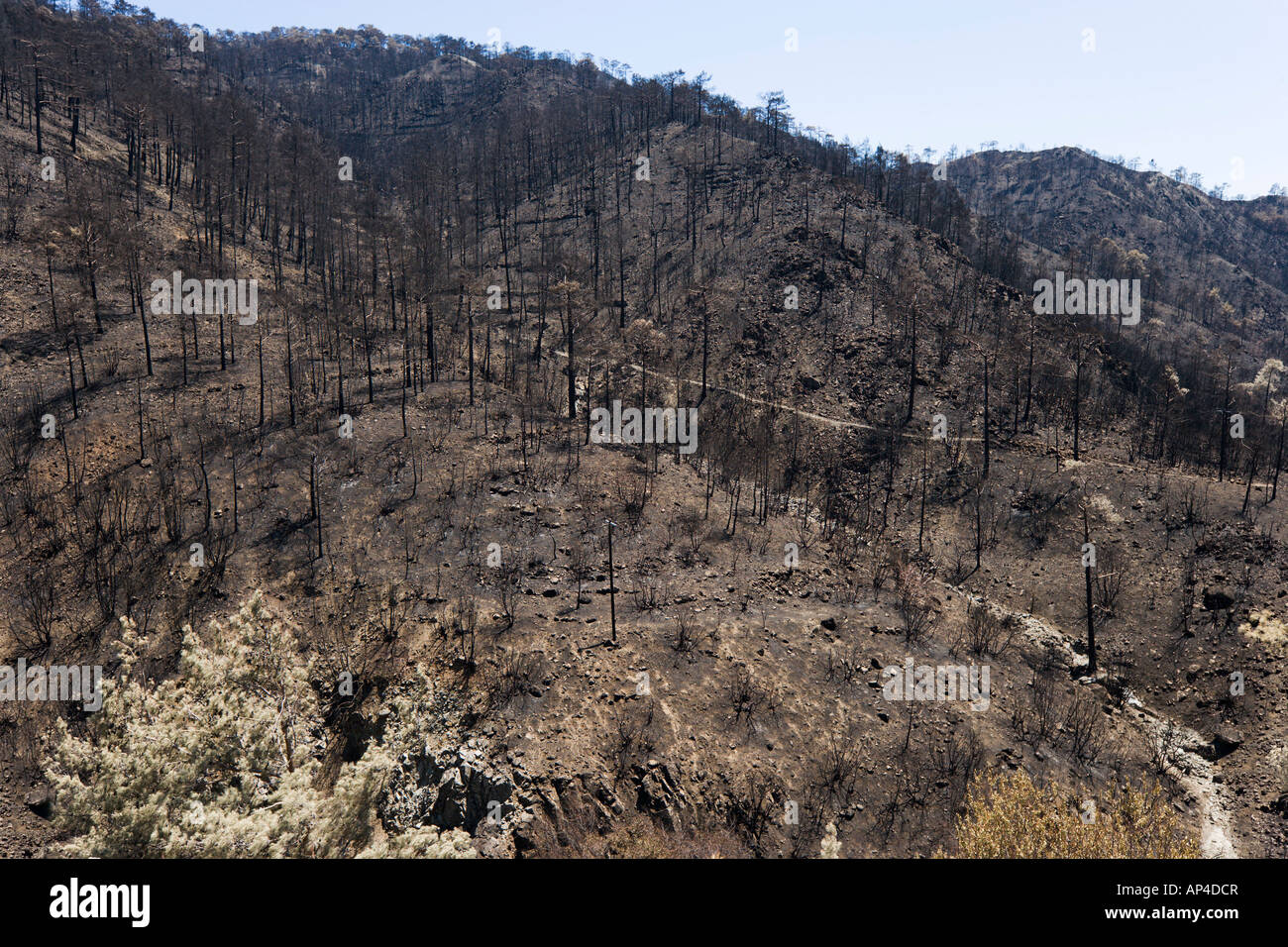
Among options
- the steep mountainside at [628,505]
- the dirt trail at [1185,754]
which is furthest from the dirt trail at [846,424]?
the dirt trail at [1185,754]

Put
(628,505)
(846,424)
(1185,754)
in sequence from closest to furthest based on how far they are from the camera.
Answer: (1185,754), (628,505), (846,424)

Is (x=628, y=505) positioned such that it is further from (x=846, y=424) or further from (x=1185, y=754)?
(x=846, y=424)

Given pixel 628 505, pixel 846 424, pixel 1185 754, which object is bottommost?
pixel 1185 754

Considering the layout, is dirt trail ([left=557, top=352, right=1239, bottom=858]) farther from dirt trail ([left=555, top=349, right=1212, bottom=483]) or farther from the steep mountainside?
dirt trail ([left=555, top=349, right=1212, bottom=483])

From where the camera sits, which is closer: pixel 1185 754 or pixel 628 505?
pixel 1185 754

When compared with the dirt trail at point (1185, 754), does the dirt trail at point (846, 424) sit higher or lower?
higher

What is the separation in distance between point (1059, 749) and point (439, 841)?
1353 inches

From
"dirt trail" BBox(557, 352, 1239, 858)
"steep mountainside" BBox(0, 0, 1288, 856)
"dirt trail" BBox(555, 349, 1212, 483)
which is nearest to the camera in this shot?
"steep mountainside" BBox(0, 0, 1288, 856)

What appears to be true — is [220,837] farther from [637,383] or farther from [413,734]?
[637,383]

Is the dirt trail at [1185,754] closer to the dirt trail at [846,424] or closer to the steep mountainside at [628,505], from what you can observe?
the steep mountainside at [628,505]

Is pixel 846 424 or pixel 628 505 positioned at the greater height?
pixel 846 424

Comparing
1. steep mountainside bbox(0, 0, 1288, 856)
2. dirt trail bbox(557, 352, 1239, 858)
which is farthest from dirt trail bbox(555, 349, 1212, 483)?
dirt trail bbox(557, 352, 1239, 858)

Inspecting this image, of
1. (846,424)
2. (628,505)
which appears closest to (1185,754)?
(628,505)

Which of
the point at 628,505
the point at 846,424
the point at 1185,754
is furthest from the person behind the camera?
the point at 846,424
